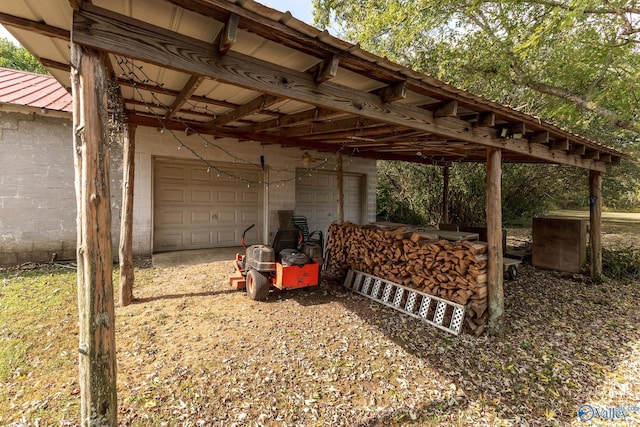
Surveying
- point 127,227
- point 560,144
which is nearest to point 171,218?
point 127,227

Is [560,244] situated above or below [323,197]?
below

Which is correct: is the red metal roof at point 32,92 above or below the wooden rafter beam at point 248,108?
above

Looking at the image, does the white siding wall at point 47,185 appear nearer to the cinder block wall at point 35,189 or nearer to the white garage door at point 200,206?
the cinder block wall at point 35,189

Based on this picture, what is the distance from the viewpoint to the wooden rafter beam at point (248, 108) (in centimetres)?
287

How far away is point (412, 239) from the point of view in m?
4.03

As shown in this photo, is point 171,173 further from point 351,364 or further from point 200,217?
→ point 351,364

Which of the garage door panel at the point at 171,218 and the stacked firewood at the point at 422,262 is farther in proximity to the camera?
the garage door panel at the point at 171,218

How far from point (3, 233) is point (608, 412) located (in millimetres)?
8130

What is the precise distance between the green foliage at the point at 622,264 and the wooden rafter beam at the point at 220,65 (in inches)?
248

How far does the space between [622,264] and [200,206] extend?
9.32 meters

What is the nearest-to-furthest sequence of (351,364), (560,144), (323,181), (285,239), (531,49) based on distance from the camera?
(351,364)
(285,239)
(560,144)
(531,49)
(323,181)

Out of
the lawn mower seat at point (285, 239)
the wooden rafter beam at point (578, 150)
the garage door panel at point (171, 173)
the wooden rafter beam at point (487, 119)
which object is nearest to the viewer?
the wooden rafter beam at point (487, 119)

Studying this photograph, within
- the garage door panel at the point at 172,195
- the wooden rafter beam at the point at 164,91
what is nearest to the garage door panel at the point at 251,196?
the garage door panel at the point at 172,195

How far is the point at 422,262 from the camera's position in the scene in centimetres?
386
